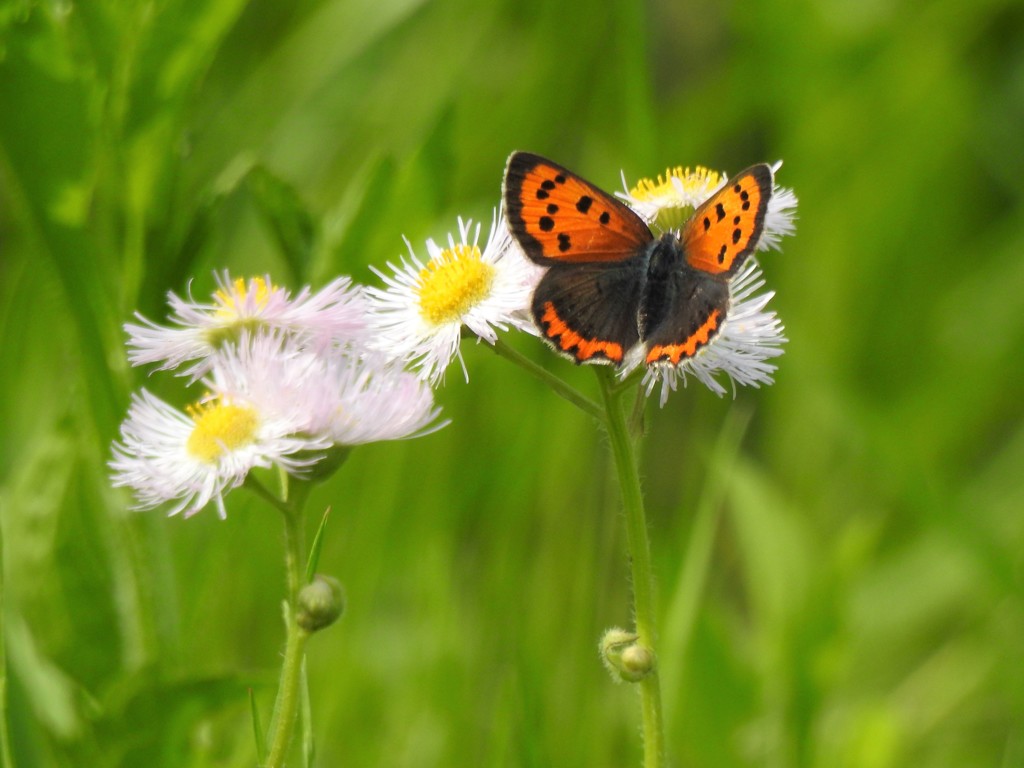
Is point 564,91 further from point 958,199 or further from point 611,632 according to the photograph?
point 958,199

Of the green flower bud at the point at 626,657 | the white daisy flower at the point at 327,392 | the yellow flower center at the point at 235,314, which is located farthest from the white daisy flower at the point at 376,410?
the green flower bud at the point at 626,657

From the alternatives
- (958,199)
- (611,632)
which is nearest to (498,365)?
(611,632)

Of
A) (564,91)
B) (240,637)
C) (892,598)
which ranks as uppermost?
(564,91)

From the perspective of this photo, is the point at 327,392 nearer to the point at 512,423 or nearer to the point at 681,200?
the point at 681,200

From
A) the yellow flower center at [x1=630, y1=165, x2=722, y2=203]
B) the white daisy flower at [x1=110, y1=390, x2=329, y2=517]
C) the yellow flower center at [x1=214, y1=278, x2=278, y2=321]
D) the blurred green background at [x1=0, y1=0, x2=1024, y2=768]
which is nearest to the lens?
the white daisy flower at [x1=110, y1=390, x2=329, y2=517]

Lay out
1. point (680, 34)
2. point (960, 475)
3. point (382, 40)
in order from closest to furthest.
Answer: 1. point (382, 40)
2. point (960, 475)
3. point (680, 34)

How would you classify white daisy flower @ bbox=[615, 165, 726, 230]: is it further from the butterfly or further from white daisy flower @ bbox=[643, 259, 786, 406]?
white daisy flower @ bbox=[643, 259, 786, 406]

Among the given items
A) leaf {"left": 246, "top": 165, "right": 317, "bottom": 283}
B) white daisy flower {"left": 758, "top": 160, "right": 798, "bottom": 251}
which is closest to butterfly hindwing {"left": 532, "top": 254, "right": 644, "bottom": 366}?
white daisy flower {"left": 758, "top": 160, "right": 798, "bottom": 251}
